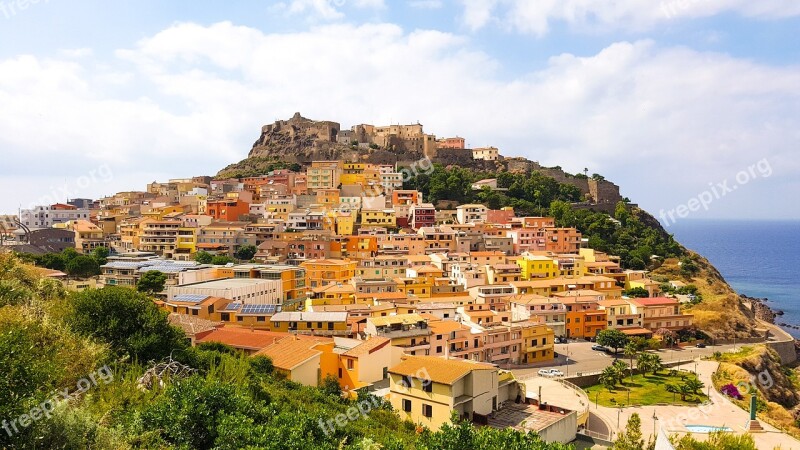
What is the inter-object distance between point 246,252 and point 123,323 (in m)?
32.4

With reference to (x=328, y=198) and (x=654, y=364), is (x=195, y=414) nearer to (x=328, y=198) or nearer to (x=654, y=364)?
(x=654, y=364)

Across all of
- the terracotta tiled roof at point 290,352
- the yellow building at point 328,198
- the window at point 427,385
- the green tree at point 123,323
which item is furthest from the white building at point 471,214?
the green tree at point 123,323

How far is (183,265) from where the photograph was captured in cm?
4050

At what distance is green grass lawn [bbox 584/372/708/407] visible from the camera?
91.6 feet

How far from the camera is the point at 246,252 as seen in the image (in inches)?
1964

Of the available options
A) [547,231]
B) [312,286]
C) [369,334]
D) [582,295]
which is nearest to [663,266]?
[547,231]

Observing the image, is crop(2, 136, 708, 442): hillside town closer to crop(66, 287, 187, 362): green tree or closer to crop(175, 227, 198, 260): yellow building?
crop(175, 227, 198, 260): yellow building

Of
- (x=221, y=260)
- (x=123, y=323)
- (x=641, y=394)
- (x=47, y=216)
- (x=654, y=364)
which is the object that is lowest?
(x=641, y=394)

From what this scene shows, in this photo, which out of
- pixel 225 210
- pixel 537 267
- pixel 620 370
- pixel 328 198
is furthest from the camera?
pixel 328 198

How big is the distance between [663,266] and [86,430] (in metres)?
59.7

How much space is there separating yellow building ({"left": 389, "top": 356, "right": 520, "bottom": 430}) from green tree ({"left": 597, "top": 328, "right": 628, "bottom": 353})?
61.9ft

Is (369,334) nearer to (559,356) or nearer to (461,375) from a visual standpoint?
(461,375)

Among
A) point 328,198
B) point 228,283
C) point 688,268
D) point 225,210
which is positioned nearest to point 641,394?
point 228,283

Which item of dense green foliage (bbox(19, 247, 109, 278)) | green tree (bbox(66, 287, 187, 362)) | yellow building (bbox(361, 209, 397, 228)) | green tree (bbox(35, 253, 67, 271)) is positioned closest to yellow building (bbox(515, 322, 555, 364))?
green tree (bbox(66, 287, 187, 362))
